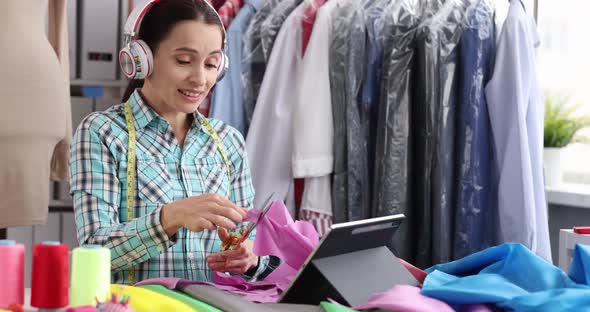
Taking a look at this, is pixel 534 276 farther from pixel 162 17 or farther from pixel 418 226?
pixel 418 226

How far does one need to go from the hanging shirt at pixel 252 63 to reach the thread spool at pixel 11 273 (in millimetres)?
1883

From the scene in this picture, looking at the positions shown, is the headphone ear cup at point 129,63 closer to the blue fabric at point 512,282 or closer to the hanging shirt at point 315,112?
the blue fabric at point 512,282

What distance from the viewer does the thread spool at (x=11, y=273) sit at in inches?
49.9

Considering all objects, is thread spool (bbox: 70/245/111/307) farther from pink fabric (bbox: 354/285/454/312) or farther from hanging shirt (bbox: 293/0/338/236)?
hanging shirt (bbox: 293/0/338/236)

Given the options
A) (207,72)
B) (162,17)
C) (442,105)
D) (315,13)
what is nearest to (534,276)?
(207,72)

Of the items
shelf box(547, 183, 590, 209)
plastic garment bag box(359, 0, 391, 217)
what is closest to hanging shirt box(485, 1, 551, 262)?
plastic garment bag box(359, 0, 391, 217)

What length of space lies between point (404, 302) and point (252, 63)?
6.41 ft

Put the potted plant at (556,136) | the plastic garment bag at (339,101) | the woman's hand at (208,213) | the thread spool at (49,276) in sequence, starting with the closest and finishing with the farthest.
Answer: the thread spool at (49,276)
the woman's hand at (208,213)
the plastic garment bag at (339,101)
the potted plant at (556,136)

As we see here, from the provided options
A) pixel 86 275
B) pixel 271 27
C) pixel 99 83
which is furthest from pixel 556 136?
pixel 86 275

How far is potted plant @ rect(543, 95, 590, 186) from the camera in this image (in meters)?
3.56

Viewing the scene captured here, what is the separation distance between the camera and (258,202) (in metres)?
3.04

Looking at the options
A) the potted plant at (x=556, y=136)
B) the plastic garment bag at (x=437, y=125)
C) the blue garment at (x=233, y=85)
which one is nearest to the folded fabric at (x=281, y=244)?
A: the plastic garment bag at (x=437, y=125)

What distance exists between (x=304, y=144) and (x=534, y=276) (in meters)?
1.55

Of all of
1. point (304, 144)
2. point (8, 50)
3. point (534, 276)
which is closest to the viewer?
point (534, 276)
